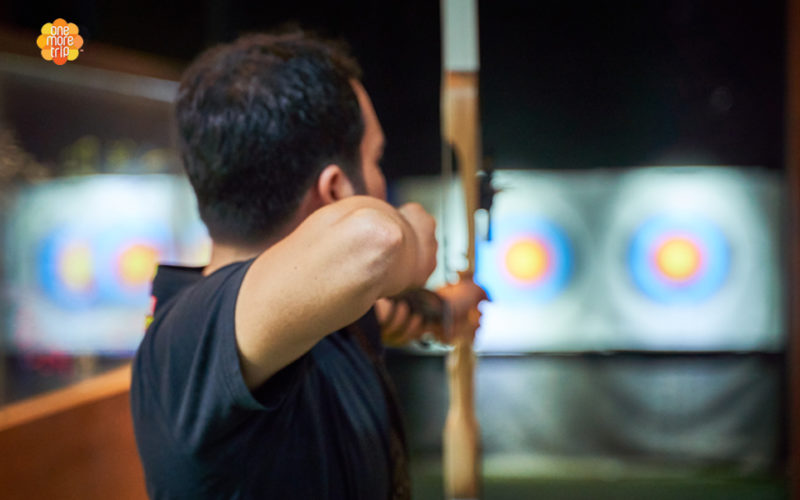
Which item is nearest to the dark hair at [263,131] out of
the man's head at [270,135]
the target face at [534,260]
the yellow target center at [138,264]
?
the man's head at [270,135]

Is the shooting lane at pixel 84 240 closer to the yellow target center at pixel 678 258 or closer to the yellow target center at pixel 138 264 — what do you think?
the yellow target center at pixel 138 264

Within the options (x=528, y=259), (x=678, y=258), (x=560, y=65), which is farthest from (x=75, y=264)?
(x=678, y=258)

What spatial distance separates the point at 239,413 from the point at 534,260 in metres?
1.97

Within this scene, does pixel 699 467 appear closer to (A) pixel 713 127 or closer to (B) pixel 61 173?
(A) pixel 713 127

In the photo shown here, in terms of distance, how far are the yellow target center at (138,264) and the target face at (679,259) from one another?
210cm

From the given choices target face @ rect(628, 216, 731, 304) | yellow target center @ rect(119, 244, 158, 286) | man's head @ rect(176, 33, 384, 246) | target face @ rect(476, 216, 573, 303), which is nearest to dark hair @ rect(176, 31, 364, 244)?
man's head @ rect(176, 33, 384, 246)

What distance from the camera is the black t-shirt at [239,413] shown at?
0.44 metres

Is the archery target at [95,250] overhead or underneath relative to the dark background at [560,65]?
underneath

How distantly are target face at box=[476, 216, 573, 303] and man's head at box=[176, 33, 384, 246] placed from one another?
5.96 ft

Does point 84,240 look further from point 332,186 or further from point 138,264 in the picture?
point 332,186

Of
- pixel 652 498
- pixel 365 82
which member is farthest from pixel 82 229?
pixel 652 498

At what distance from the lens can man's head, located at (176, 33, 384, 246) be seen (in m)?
0.49

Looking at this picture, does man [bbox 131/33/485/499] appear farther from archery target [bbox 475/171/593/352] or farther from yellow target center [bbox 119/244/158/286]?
archery target [bbox 475/171/593/352]

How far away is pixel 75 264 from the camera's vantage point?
593 millimetres
